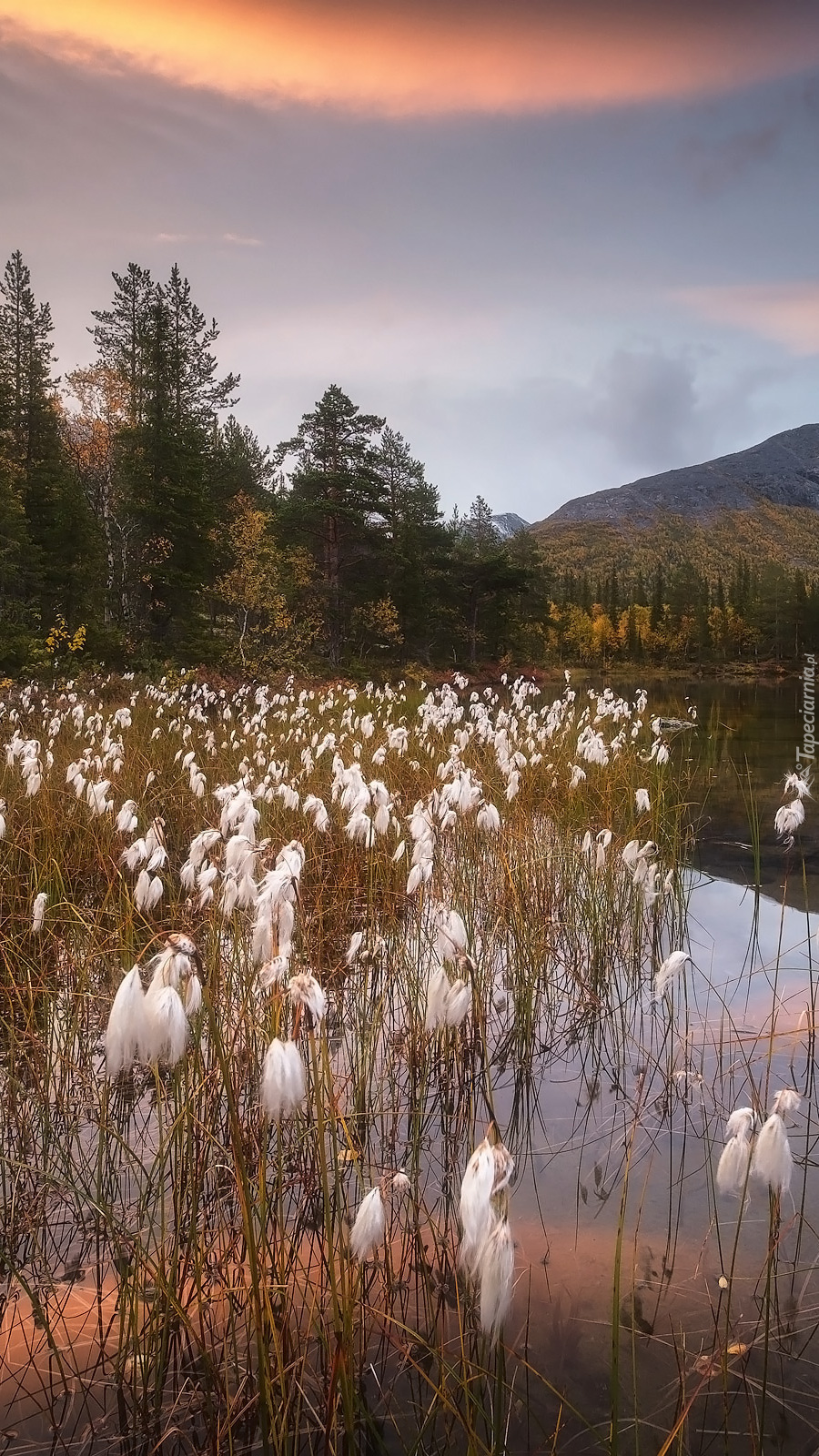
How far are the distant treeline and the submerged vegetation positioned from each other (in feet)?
55.1

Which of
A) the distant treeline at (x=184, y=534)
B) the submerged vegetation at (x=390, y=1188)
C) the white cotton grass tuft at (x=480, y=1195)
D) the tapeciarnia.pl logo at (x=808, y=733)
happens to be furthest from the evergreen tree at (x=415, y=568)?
the white cotton grass tuft at (x=480, y=1195)

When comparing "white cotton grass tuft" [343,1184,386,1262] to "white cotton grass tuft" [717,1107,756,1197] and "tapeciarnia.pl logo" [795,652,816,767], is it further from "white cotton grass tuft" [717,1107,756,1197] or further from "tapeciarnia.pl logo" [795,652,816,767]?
"tapeciarnia.pl logo" [795,652,816,767]

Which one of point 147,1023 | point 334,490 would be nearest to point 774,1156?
point 147,1023

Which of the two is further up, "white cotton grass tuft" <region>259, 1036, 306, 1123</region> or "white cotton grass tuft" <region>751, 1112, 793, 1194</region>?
"white cotton grass tuft" <region>259, 1036, 306, 1123</region>

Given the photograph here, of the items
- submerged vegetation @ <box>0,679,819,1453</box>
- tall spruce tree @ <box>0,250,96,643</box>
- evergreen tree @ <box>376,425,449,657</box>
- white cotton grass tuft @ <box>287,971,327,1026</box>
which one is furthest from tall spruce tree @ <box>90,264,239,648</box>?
white cotton grass tuft @ <box>287,971,327,1026</box>

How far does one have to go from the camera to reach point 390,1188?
7.48 ft

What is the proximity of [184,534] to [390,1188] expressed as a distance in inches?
1127

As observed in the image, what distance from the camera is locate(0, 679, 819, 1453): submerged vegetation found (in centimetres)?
177

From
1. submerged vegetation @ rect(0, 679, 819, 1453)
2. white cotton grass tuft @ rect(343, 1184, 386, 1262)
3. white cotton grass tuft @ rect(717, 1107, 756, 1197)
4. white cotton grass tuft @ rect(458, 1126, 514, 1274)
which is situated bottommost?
submerged vegetation @ rect(0, 679, 819, 1453)

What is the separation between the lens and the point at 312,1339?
86.7 inches

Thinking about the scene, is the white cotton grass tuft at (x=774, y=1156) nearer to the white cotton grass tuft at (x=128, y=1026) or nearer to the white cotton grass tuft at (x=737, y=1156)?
the white cotton grass tuft at (x=737, y=1156)

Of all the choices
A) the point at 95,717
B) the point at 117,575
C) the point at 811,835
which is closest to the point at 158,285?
the point at 117,575

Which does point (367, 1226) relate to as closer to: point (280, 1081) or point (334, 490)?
point (280, 1081)

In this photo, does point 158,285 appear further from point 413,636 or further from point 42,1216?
point 42,1216
